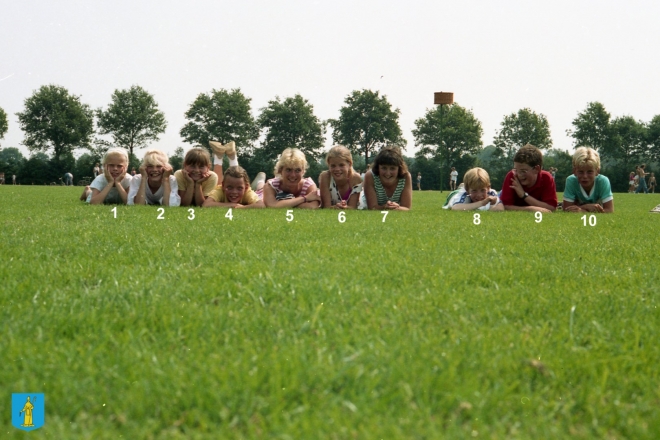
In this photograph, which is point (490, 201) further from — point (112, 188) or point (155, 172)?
point (112, 188)

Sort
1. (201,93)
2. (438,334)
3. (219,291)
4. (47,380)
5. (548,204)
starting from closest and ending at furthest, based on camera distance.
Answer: (47,380) → (438,334) → (219,291) → (548,204) → (201,93)

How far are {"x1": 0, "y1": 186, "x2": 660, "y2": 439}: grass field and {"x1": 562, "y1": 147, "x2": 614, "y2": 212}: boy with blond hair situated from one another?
6.67 m

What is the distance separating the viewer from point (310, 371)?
5.85 feet

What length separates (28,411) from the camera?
1.50 meters

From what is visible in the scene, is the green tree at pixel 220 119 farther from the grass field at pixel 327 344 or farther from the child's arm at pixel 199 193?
the grass field at pixel 327 344

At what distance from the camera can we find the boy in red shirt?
1033 centimetres

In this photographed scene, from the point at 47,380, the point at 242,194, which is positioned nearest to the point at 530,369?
the point at 47,380

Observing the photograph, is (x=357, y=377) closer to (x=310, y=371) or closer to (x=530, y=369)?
(x=310, y=371)

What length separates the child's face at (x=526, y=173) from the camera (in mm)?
10469

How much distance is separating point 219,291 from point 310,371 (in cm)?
118

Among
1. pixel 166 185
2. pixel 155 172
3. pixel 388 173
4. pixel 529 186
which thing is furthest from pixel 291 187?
pixel 529 186

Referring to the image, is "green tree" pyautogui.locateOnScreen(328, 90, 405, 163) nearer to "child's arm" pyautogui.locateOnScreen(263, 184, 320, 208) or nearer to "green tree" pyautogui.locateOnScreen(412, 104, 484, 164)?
"green tree" pyautogui.locateOnScreen(412, 104, 484, 164)

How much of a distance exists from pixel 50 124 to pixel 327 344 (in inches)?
3096

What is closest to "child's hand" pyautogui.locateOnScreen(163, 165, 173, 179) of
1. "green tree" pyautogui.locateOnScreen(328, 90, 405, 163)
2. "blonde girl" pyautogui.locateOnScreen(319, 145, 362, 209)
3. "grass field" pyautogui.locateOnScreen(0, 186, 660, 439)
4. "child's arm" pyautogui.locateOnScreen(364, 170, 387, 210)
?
"blonde girl" pyautogui.locateOnScreen(319, 145, 362, 209)
